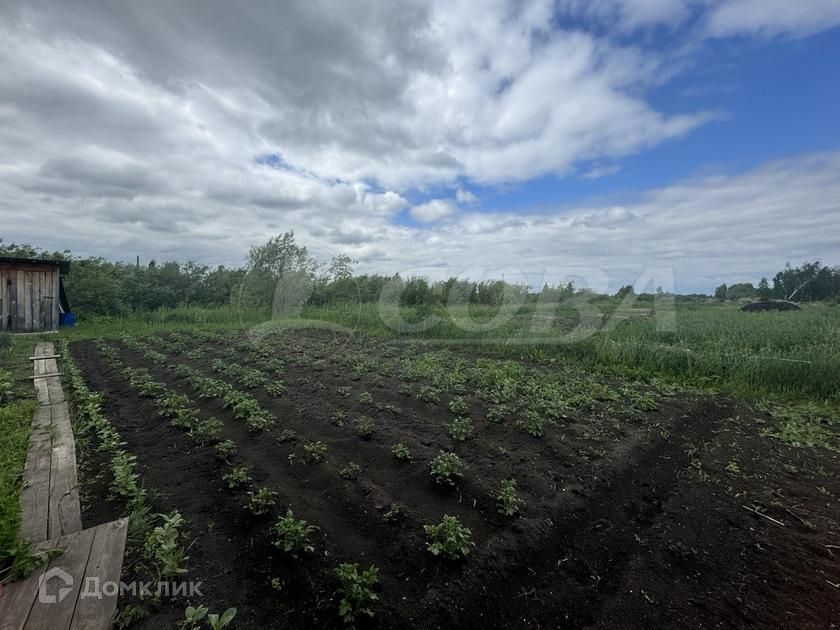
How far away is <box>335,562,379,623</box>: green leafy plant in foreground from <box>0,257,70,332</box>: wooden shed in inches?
489

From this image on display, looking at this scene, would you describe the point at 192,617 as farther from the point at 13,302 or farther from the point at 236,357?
the point at 13,302

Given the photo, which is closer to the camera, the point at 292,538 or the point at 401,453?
the point at 292,538

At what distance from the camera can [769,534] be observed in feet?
8.11

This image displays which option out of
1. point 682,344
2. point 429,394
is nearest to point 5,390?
point 429,394

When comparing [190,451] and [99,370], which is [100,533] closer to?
[190,451]

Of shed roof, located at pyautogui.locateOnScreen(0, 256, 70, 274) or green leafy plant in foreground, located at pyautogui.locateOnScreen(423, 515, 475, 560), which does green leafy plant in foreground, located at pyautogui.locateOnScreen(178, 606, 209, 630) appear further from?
shed roof, located at pyautogui.locateOnScreen(0, 256, 70, 274)

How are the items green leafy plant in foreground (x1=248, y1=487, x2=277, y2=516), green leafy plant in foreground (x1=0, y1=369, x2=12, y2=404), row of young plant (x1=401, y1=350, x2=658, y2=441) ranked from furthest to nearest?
1. green leafy plant in foreground (x1=0, y1=369, x2=12, y2=404)
2. row of young plant (x1=401, y1=350, x2=658, y2=441)
3. green leafy plant in foreground (x1=248, y1=487, x2=277, y2=516)

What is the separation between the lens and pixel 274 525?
7.63ft

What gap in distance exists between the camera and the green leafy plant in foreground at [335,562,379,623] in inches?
68.1

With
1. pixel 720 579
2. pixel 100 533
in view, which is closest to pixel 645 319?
pixel 720 579

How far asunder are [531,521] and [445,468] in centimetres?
70

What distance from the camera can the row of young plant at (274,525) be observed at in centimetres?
177

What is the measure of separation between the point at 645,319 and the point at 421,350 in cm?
618

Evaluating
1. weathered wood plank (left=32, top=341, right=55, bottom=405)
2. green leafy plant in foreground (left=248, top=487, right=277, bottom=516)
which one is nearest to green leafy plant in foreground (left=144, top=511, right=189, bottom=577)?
green leafy plant in foreground (left=248, top=487, right=277, bottom=516)
